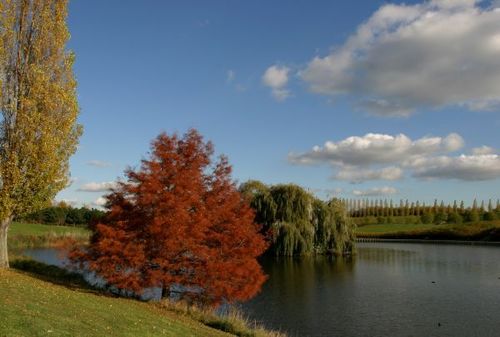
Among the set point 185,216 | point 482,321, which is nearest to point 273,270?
point 482,321

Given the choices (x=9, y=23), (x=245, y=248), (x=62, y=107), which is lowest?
(x=245, y=248)

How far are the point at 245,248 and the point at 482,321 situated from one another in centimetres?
1370

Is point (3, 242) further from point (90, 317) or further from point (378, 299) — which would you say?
point (378, 299)

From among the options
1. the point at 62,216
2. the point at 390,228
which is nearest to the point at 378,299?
the point at 62,216

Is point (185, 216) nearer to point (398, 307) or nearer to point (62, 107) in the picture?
point (62, 107)

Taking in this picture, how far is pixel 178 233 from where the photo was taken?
2000cm

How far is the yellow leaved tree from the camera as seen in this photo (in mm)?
22109

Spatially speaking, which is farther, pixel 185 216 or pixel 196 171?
pixel 196 171

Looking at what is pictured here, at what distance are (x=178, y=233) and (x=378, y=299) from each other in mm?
16530

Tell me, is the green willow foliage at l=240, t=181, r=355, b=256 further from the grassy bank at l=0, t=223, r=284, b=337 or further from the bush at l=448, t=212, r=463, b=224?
the bush at l=448, t=212, r=463, b=224

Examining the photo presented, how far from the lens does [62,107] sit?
906 inches

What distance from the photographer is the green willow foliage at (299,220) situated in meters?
52.7

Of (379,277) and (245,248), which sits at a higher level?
(245,248)

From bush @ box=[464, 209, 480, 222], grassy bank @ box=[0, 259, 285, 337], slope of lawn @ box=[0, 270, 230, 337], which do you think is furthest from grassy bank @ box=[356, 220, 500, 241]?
slope of lawn @ box=[0, 270, 230, 337]
